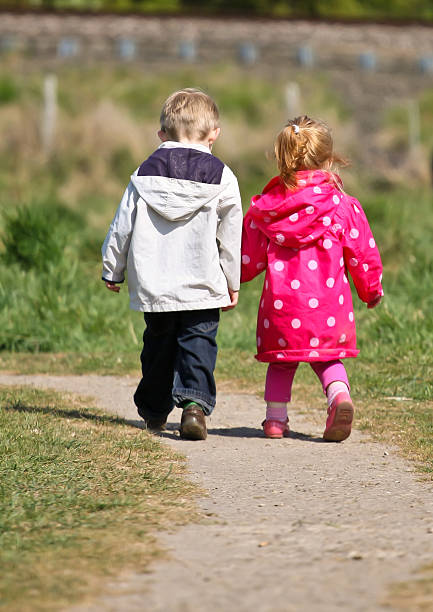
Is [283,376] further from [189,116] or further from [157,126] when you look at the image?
[157,126]

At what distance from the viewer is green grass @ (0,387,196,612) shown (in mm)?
2574

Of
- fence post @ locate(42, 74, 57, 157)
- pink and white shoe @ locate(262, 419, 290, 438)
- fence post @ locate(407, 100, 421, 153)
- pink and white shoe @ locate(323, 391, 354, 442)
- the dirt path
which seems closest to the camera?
the dirt path

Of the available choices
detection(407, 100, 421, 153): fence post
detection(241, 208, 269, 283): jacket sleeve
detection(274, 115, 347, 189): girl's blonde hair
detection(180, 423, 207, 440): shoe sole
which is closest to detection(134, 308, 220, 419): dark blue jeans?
detection(180, 423, 207, 440): shoe sole

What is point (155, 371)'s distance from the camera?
4574mm

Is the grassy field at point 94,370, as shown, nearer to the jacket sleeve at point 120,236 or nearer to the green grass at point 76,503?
the green grass at point 76,503

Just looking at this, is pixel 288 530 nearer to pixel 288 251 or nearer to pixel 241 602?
pixel 241 602

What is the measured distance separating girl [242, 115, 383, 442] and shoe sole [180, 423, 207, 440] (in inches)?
12.1

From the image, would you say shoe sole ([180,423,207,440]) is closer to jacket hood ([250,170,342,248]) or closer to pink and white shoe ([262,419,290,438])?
pink and white shoe ([262,419,290,438])

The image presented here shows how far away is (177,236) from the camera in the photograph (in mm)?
4391

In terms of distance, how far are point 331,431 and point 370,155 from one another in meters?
20.3

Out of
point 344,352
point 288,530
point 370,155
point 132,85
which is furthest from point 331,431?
point 132,85

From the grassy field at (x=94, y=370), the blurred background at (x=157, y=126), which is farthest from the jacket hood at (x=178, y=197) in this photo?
the grassy field at (x=94, y=370)

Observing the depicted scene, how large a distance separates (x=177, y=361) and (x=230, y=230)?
606 mm

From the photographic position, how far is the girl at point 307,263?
441cm
